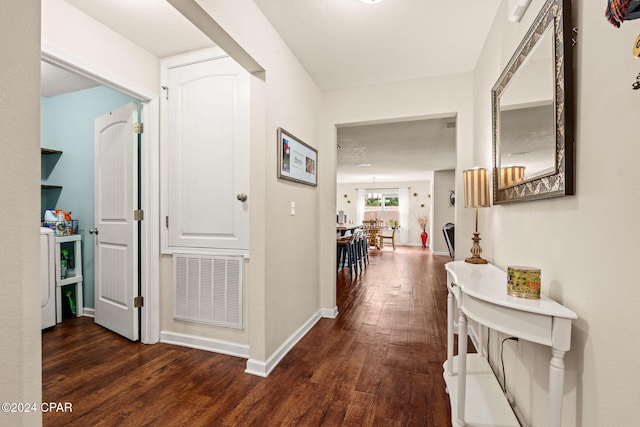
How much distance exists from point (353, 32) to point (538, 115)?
1448mm

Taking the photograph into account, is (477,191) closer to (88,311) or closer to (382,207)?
(88,311)

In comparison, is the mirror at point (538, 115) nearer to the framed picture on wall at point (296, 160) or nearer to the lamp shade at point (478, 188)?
the lamp shade at point (478, 188)

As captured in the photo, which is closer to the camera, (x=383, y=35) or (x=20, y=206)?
(x=20, y=206)

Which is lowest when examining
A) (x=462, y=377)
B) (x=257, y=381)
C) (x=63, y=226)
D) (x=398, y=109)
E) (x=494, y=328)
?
(x=257, y=381)

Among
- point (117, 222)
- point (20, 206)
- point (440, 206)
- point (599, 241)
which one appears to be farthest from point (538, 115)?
point (440, 206)

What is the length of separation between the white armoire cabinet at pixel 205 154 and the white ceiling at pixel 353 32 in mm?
263

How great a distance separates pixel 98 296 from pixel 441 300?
3.89 meters

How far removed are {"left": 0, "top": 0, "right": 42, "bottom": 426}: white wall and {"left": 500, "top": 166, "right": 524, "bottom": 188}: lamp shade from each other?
1.91 meters

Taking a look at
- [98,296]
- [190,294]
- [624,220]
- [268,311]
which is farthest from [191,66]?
[624,220]

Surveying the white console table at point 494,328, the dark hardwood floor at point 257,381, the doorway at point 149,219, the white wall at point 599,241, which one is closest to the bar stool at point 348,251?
the dark hardwood floor at point 257,381

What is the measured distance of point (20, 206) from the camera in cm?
72

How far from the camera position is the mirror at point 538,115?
3.34 ft

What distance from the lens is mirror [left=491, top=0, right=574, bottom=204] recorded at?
102 cm

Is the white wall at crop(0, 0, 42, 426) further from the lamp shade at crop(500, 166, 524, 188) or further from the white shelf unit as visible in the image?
the white shelf unit
